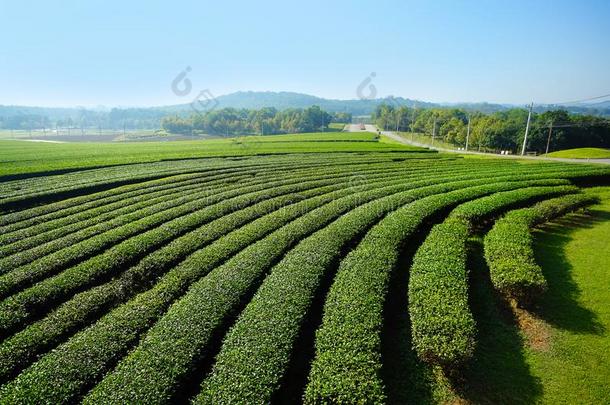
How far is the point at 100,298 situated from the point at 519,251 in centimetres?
1426

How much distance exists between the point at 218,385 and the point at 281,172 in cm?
2514

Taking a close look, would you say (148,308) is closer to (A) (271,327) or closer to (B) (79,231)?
(A) (271,327)

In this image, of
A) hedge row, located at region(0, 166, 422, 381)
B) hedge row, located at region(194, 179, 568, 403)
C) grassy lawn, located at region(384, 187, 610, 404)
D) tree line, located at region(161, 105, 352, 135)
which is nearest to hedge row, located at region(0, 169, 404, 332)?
hedge row, located at region(0, 166, 422, 381)

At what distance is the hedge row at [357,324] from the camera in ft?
21.4

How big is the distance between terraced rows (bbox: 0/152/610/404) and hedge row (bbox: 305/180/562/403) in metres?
0.04

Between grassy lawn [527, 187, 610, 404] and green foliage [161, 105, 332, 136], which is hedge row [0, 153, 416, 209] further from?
green foliage [161, 105, 332, 136]

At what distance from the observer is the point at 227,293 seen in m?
9.84

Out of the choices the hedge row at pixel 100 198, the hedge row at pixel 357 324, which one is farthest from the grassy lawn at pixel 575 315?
the hedge row at pixel 100 198

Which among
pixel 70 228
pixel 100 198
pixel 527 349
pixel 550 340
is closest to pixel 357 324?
pixel 527 349

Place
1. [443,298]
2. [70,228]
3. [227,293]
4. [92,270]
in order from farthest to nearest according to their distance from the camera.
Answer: [70,228], [92,270], [227,293], [443,298]

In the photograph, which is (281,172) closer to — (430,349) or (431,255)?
(431,255)

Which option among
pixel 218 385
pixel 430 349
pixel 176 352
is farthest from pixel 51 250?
pixel 430 349

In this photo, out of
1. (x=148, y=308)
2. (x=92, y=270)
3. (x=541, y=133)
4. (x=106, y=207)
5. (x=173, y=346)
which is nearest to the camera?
(x=173, y=346)

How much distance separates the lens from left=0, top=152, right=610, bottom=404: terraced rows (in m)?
6.94
